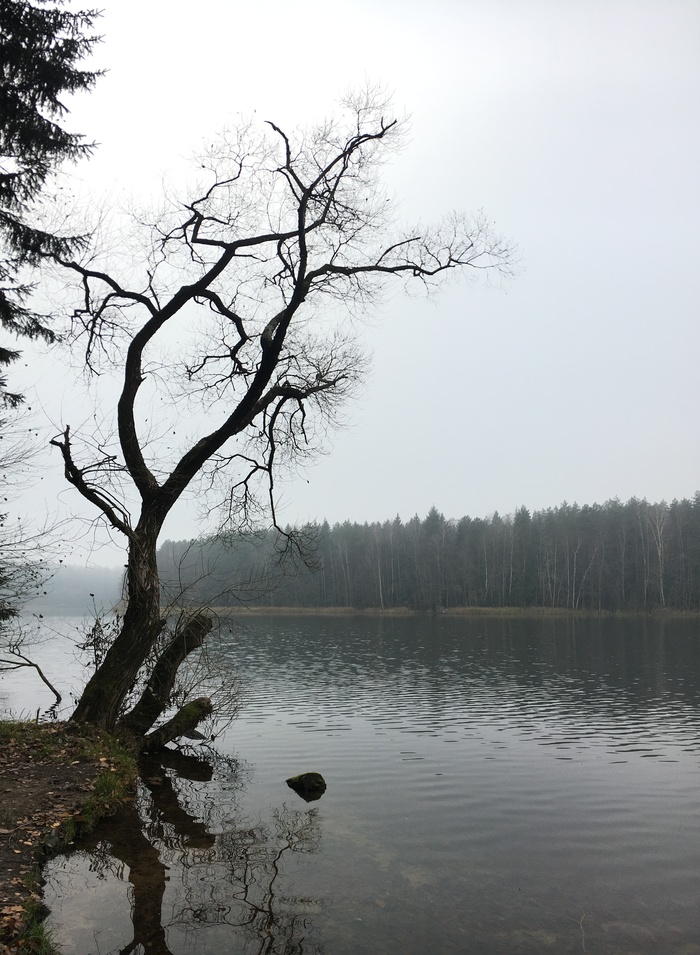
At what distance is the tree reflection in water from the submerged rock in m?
0.95

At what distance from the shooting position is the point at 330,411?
1301cm

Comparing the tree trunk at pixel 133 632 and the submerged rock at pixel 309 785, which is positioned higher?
the tree trunk at pixel 133 632

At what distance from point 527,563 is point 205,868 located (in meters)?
79.0

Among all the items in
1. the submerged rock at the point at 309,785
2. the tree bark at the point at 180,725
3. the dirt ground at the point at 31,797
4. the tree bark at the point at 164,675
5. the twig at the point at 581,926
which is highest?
the tree bark at the point at 164,675

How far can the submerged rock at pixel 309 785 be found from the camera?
1216 cm

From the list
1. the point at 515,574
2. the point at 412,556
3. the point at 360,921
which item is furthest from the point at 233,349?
the point at 412,556

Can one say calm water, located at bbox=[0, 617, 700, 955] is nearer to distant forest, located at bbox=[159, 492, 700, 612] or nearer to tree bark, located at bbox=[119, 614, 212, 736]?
tree bark, located at bbox=[119, 614, 212, 736]

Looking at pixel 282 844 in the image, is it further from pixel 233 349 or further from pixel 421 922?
pixel 233 349

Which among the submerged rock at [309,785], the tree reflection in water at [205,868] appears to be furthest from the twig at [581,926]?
the submerged rock at [309,785]

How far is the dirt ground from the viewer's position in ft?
21.9

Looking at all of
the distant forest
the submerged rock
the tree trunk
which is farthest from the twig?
the distant forest

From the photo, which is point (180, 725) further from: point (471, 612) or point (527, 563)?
point (527, 563)

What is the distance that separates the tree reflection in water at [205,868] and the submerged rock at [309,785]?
0.95m

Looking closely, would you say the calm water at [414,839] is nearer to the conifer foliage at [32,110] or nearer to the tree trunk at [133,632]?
the tree trunk at [133,632]
